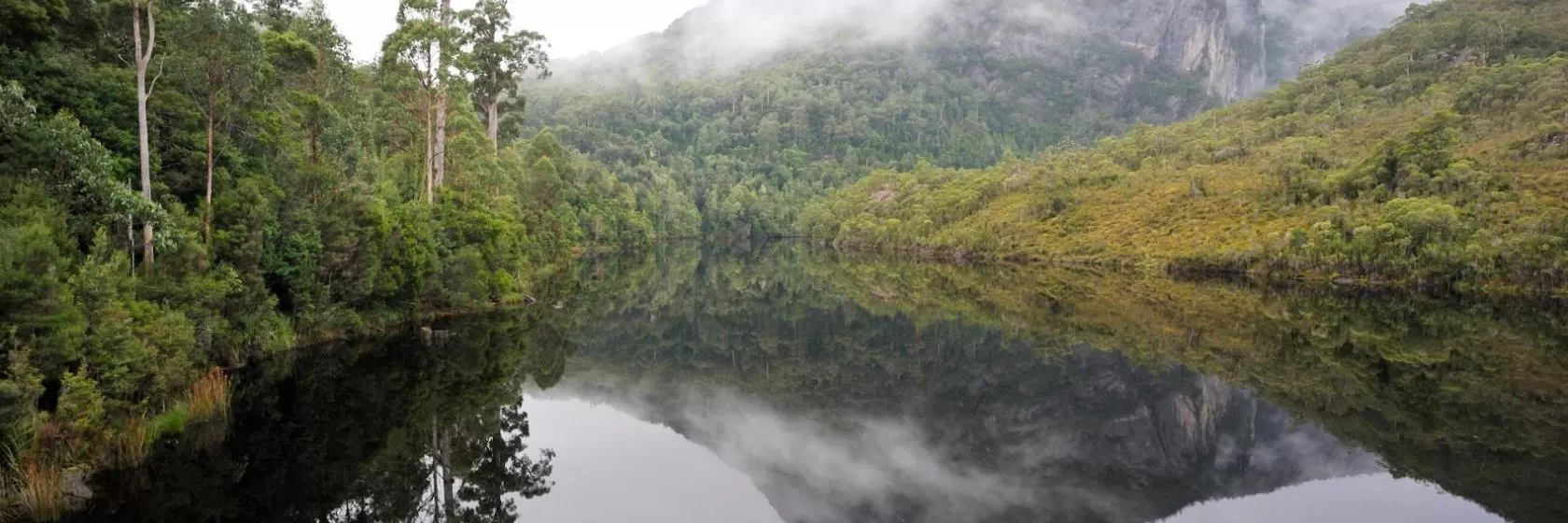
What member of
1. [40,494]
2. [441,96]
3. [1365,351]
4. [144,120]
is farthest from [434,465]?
[1365,351]

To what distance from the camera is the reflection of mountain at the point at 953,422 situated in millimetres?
16844

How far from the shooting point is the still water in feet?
50.2

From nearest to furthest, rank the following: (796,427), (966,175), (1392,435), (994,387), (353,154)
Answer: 1. (1392,435)
2. (796,427)
3. (994,387)
4. (353,154)
5. (966,175)

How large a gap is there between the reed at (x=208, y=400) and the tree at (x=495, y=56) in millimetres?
26126

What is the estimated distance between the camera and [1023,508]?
15742 mm

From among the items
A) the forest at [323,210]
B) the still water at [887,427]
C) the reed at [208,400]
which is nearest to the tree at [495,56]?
the forest at [323,210]

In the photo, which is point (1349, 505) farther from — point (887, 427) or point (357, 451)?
point (357, 451)

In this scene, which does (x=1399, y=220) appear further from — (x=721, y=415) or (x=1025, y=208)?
(x=721, y=415)

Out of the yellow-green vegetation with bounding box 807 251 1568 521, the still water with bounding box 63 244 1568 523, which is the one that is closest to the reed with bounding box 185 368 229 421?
the still water with bounding box 63 244 1568 523

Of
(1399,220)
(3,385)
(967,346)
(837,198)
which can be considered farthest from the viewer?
(837,198)

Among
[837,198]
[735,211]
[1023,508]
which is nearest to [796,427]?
[1023,508]

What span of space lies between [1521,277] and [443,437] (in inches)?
2923

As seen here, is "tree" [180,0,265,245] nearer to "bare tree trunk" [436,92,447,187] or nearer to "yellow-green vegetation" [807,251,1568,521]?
"bare tree trunk" [436,92,447,187]

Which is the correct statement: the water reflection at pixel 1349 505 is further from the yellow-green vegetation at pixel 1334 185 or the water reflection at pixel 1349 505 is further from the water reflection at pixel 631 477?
the yellow-green vegetation at pixel 1334 185
